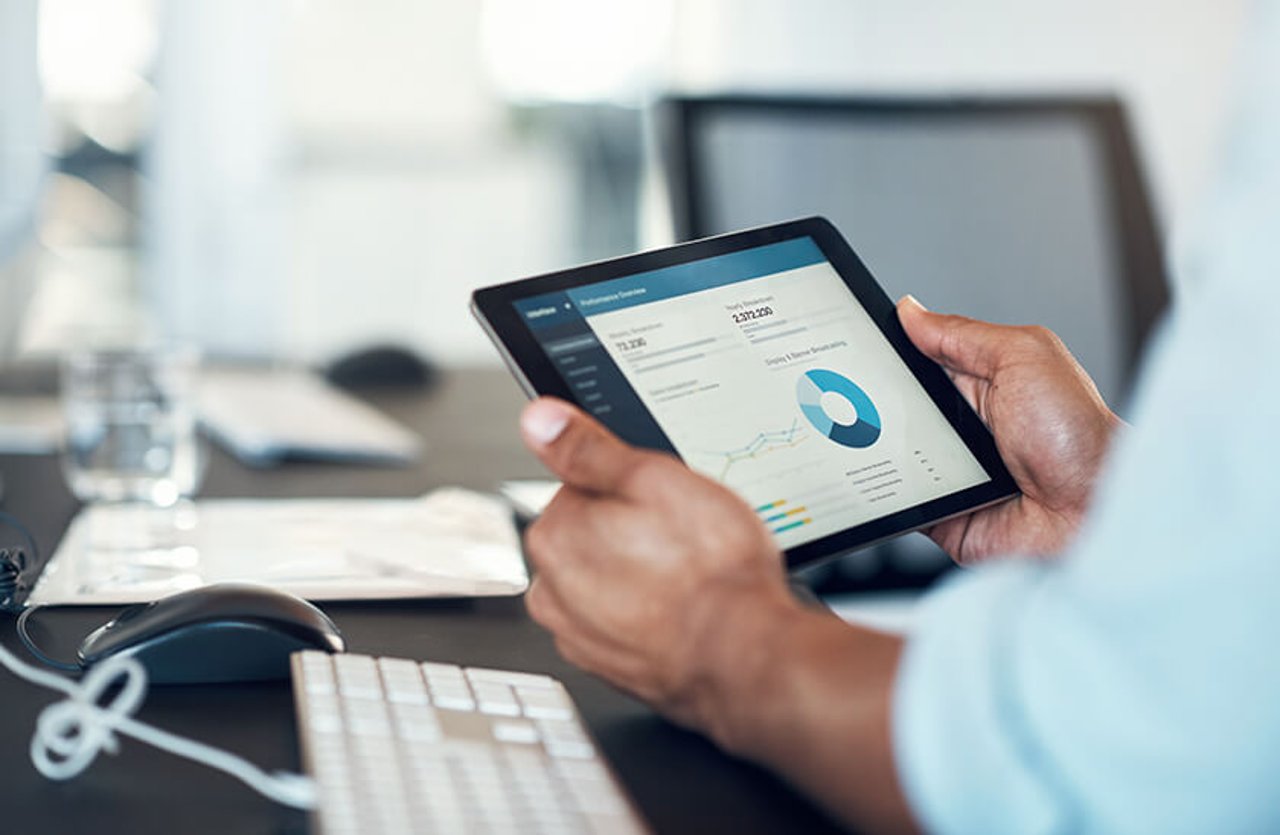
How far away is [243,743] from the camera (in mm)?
625

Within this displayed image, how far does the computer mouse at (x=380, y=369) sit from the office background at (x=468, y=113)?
0.72 metres

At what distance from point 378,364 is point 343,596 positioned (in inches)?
40.5

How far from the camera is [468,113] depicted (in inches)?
156

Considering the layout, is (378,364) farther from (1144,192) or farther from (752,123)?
(1144,192)

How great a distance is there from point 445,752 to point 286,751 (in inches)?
4.0

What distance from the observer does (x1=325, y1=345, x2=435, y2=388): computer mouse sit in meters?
1.82

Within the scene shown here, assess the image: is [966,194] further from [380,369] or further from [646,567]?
[646,567]

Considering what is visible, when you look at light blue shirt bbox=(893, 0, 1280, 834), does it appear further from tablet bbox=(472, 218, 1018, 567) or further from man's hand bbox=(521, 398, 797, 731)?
A: tablet bbox=(472, 218, 1018, 567)

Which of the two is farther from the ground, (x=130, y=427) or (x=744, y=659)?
(x=744, y=659)

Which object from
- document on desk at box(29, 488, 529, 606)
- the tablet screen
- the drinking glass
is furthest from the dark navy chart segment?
the drinking glass

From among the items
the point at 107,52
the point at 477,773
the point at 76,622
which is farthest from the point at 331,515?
the point at 107,52

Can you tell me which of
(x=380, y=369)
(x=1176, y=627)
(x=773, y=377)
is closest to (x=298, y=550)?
(x=773, y=377)

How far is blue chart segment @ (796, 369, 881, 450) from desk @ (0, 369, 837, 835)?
0.19 m

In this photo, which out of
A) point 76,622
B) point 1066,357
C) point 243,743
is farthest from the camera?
point 1066,357
